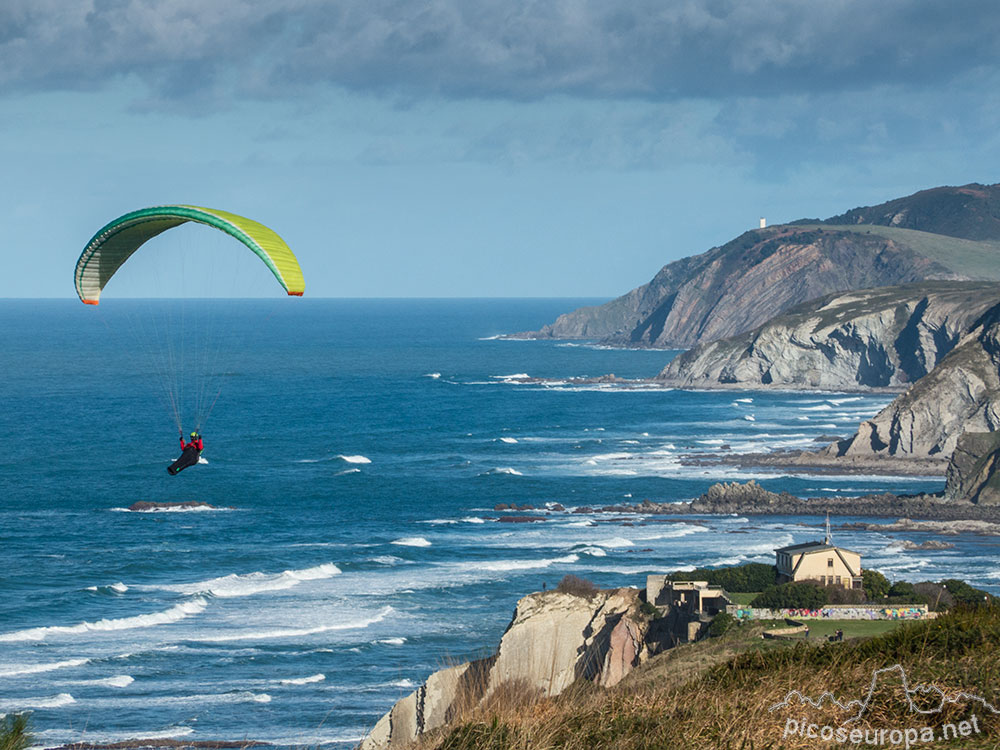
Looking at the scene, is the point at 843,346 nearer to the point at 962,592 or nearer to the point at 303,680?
the point at 962,592

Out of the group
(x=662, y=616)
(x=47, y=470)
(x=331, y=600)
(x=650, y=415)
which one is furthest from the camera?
(x=650, y=415)

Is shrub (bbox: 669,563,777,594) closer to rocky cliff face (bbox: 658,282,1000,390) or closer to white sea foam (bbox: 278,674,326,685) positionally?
white sea foam (bbox: 278,674,326,685)

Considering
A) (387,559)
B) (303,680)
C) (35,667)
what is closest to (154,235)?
(303,680)

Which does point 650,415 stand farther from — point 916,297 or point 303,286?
point 303,286

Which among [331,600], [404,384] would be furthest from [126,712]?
[404,384]

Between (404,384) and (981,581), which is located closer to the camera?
(981,581)

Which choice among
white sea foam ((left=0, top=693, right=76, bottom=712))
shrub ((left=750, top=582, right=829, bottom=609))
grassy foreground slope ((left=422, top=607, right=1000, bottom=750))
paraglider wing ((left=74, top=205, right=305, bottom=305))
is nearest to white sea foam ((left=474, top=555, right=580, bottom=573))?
shrub ((left=750, top=582, right=829, bottom=609))
